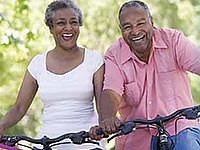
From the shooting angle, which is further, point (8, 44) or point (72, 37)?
point (8, 44)

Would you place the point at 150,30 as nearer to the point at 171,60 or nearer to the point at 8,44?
the point at 171,60

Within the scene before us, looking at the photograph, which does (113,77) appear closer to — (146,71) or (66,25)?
(146,71)

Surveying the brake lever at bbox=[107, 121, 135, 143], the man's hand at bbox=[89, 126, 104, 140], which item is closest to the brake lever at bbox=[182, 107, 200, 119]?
the brake lever at bbox=[107, 121, 135, 143]

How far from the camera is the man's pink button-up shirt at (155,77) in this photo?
3.31 meters

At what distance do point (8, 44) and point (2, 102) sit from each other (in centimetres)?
124

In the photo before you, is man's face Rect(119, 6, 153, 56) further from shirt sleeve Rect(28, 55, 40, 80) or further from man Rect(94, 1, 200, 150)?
shirt sleeve Rect(28, 55, 40, 80)

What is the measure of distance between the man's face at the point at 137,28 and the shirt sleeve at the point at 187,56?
0.15m

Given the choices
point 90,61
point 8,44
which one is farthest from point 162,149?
point 8,44

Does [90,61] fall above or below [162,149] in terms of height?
above

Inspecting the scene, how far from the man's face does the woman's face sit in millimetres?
285

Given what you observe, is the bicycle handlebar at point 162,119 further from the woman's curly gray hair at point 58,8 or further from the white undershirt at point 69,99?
the woman's curly gray hair at point 58,8

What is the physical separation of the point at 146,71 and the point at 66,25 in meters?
0.48

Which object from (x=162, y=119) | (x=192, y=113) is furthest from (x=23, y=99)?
(x=192, y=113)

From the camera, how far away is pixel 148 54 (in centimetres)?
337
